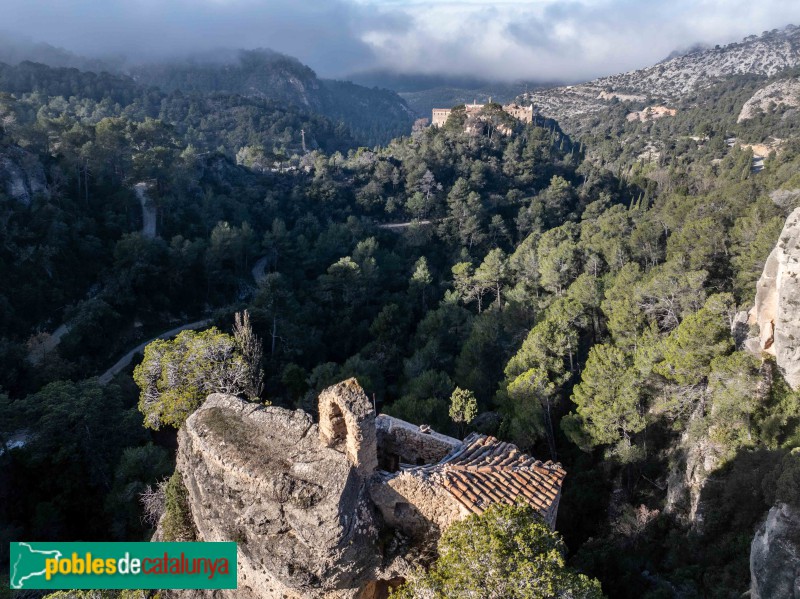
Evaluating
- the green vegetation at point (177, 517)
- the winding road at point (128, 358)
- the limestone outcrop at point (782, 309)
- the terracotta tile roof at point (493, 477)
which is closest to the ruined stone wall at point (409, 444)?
the terracotta tile roof at point (493, 477)

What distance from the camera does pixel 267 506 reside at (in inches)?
344

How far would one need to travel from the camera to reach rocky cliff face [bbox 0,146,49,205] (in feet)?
106

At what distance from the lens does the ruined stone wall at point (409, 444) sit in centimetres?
1138

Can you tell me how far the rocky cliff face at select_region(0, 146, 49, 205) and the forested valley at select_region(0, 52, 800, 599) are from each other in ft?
0.63

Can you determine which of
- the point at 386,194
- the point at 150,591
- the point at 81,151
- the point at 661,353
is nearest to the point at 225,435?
the point at 150,591

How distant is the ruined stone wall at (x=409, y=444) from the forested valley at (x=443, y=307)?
223 inches

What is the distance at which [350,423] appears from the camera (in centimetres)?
848

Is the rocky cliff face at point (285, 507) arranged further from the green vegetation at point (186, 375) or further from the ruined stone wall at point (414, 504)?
the green vegetation at point (186, 375)

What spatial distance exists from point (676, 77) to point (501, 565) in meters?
148

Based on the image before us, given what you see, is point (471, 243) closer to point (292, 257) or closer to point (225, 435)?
point (292, 257)

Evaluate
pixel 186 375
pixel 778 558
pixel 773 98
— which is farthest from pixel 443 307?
pixel 773 98

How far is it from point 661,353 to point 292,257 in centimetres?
3048

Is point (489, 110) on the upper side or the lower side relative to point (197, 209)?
upper

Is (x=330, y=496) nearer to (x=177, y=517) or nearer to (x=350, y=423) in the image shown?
(x=350, y=423)
